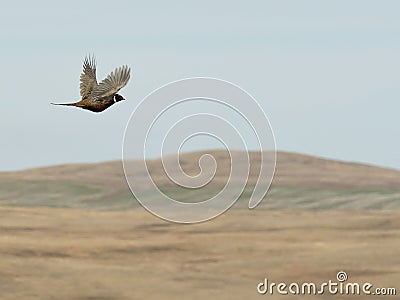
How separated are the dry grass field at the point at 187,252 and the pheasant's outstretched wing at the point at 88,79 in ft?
38.3

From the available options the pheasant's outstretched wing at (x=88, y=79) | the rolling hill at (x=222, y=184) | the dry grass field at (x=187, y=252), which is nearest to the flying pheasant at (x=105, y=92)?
the pheasant's outstretched wing at (x=88, y=79)

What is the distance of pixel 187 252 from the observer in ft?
126

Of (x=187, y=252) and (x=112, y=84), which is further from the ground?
(x=112, y=84)

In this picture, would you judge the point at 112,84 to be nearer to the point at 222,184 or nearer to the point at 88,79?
the point at 88,79

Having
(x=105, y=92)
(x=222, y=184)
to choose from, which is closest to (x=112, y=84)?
(x=105, y=92)

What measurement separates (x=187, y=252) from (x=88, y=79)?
66.1 ft

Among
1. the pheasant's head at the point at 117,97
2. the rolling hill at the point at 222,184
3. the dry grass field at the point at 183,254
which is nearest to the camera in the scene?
the pheasant's head at the point at 117,97

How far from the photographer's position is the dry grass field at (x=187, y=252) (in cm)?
3047

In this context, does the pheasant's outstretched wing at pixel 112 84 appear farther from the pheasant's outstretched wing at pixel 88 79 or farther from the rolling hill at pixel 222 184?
the rolling hill at pixel 222 184

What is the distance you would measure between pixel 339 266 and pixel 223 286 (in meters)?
5.71

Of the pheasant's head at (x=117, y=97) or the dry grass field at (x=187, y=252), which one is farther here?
the dry grass field at (x=187, y=252)

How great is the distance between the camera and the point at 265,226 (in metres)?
47.2

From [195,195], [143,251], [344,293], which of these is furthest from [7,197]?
[344,293]

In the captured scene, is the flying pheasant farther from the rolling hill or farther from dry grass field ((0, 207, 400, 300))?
the rolling hill
